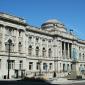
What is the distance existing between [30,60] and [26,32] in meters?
8.50

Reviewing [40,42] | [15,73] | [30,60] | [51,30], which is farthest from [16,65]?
[51,30]

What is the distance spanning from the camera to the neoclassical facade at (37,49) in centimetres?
6740

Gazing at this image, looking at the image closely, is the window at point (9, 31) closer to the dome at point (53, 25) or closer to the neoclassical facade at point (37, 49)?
the neoclassical facade at point (37, 49)

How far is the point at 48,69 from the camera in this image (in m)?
88.2

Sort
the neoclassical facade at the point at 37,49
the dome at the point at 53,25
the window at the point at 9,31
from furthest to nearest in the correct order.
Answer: the dome at the point at 53,25 < the window at the point at 9,31 < the neoclassical facade at the point at 37,49

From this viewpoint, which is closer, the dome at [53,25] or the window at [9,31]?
the window at [9,31]

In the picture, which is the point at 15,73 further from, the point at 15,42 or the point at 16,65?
the point at 15,42

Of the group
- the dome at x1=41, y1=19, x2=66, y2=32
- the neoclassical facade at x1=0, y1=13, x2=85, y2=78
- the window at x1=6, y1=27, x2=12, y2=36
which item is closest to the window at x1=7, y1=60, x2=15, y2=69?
the neoclassical facade at x1=0, y1=13, x2=85, y2=78

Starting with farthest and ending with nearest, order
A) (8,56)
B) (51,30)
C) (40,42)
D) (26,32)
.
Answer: (51,30)
(40,42)
(26,32)
(8,56)

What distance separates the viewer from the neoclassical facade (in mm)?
67400

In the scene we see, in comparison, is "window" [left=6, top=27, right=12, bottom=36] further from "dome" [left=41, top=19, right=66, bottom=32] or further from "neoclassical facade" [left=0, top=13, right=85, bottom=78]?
"dome" [left=41, top=19, right=66, bottom=32]

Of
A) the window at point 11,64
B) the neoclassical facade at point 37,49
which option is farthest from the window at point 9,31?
the window at point 11,64

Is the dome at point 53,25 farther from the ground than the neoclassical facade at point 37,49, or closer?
farther from the ground

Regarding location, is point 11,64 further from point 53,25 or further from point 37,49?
point 53,25
